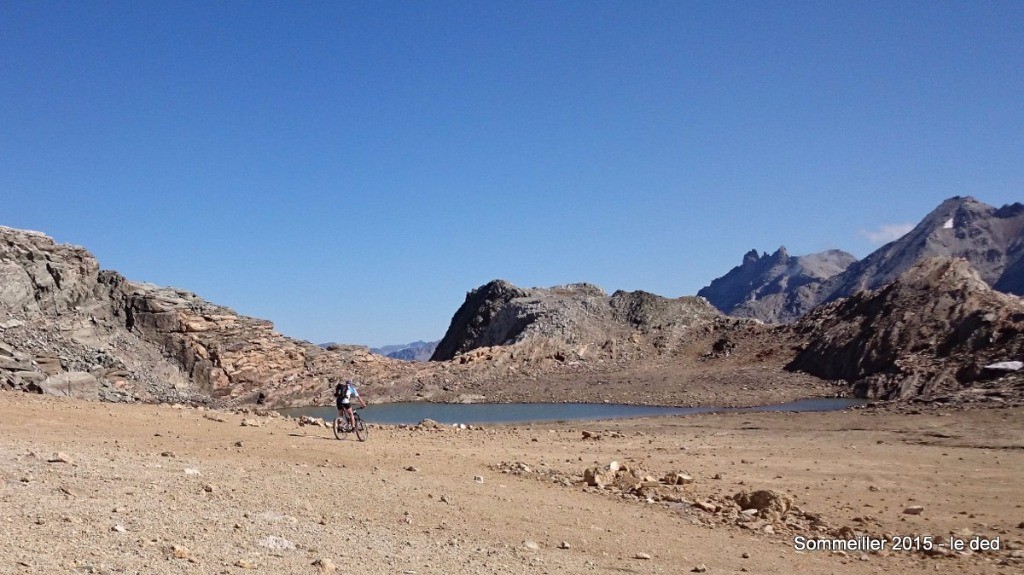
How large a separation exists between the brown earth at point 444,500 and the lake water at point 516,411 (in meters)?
19.9

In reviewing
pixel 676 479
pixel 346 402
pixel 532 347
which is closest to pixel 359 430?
pixel 346 402

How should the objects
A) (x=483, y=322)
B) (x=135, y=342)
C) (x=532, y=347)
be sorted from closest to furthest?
1. (x=135, y=342)
2. (x=532, y=347)
3. (x=483, y=322)

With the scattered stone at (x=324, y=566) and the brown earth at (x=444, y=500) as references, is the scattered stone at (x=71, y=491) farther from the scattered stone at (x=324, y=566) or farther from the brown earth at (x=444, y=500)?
the scattered stone at (x=324, y=566)

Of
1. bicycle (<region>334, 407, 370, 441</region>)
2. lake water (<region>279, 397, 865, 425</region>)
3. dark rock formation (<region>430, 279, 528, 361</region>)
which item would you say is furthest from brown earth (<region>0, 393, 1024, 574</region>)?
dark rock formation (<region>430, 279, 528, 361</region>)

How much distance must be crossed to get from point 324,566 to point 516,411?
127 feet

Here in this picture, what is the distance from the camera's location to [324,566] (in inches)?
284

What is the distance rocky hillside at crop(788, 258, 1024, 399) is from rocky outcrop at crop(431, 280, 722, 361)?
15.3m

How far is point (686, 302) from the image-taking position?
7756cm

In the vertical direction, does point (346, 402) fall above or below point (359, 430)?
above

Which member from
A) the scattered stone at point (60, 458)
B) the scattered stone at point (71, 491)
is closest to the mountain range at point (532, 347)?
the scattered stone at point (60, 458)

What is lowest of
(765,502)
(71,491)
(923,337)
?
(765,502)

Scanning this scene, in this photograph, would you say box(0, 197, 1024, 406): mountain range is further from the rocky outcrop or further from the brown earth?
the brown earth

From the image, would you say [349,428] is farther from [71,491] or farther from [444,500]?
[71,491]

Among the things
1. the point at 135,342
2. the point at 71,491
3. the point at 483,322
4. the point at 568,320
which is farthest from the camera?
the point at 483,322
